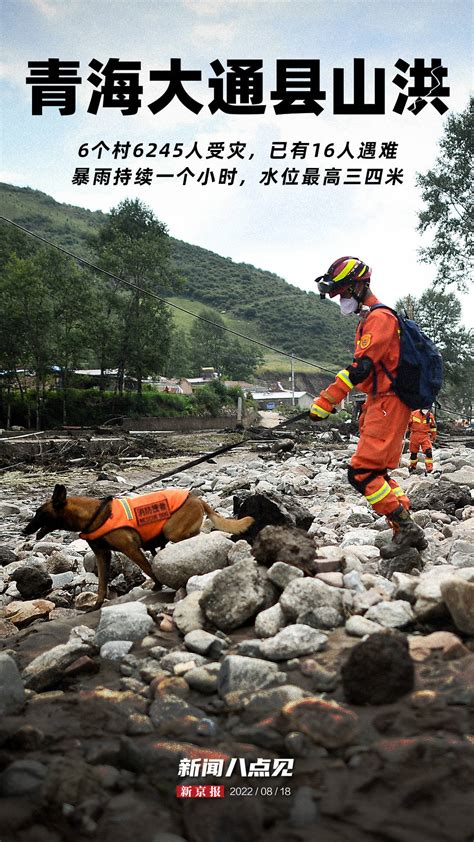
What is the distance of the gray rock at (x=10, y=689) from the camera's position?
113 inches

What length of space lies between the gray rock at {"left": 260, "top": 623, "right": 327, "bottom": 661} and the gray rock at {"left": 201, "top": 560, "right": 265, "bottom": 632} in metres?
0.43

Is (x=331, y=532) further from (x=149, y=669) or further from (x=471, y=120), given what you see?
(x=471, y=120)

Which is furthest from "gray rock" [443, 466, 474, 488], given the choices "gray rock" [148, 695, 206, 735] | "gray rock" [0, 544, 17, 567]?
"gray rock" [148, 695, 206, 735]

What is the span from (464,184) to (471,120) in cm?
333

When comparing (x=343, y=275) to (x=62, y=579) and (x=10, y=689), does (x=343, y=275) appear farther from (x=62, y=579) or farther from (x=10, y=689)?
(x=10, y=689)

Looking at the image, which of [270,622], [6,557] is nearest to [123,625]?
[270,622]

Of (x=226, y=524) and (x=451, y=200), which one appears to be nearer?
(x=226, y=524)

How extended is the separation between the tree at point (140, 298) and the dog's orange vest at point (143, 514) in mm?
41723

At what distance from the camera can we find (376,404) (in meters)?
5.34

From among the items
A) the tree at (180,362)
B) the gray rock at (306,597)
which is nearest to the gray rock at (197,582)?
the gray rock at (306,597)

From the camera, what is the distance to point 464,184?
36.3m

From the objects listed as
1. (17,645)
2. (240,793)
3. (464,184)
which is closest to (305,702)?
(240,793)

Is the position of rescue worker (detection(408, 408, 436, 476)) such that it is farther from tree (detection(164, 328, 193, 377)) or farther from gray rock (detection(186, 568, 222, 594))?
tree (detection(164, 328, 193, 377))

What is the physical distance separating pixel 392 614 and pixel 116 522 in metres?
2.23
